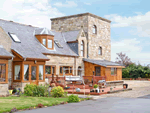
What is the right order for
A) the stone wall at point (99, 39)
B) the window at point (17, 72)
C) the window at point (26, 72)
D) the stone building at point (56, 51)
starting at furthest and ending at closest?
the stone wall at point (99, 39)
the window at point (26, 72)
the window at point (17, 72)
the stone building at point (56, 51)

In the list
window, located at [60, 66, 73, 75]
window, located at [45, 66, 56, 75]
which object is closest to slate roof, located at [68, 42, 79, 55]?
window, located at [60, 66, 73, 75]

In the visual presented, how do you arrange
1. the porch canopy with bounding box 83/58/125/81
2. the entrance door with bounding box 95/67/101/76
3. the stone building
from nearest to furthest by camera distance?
1. the stone building
2. the porch canopy with bounding box 83/58/125/81
3. the entrance door with bounding box 95/67/101/76

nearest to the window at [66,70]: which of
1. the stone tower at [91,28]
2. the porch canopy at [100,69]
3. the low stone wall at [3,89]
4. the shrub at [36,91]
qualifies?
the porch canopy at [100,69]

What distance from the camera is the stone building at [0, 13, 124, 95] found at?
20.8m

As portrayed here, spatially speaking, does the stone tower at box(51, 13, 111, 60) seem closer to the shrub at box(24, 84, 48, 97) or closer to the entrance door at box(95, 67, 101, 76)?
the entrance door at box(95, 67, 101, 76)

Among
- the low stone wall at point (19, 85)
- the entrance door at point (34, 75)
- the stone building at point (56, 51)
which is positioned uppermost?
the stone building at point (56, 51)

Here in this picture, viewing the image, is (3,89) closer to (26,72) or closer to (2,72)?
(2,72)

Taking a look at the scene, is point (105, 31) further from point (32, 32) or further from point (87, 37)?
point (32, 32)

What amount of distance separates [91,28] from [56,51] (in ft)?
28.3

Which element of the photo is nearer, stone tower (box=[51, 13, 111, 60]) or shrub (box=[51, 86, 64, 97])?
shrub (box=[51, 86, 64, 97])

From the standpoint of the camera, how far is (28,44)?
24.2 meters

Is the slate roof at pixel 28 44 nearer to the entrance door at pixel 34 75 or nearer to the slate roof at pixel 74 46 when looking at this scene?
the slate roof at pixel 74 46

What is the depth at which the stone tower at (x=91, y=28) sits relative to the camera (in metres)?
33.3

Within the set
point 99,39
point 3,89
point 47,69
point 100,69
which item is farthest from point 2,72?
point 99,39
